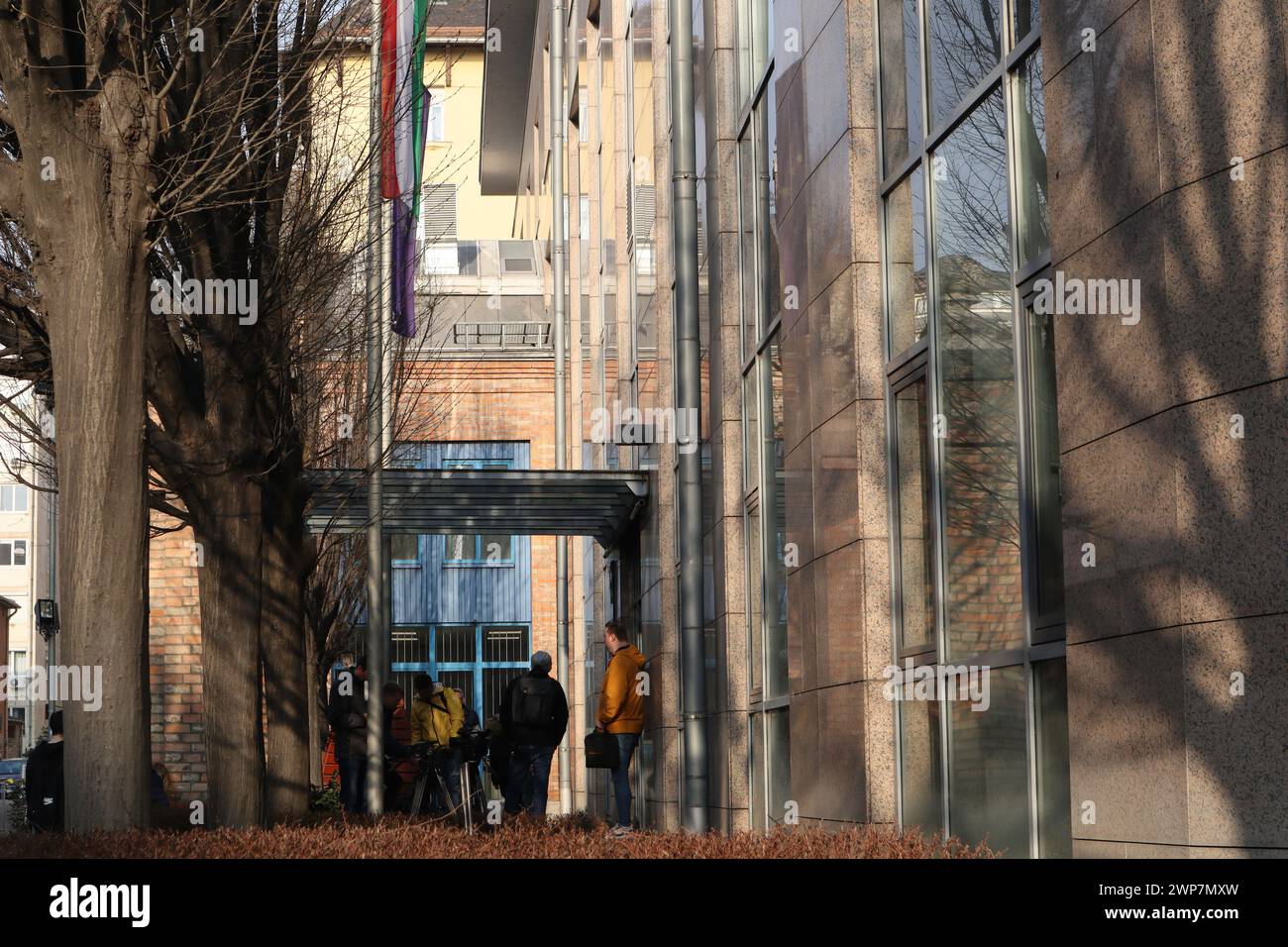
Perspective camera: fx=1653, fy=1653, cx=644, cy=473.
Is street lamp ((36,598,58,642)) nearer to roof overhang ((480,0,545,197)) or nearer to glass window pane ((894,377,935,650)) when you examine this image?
roof overhang ((480,0,545,197))

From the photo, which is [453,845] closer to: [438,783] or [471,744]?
[471,744]

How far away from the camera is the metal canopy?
61.1ft

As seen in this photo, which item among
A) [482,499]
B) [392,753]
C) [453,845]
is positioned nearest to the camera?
[453,845]

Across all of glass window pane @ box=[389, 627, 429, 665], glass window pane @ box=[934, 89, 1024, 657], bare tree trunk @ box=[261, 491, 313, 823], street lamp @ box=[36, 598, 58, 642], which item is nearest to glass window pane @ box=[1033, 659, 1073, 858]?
glass window pane @ box=[934, 89, 1024, 657]

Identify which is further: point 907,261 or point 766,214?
point 766,214

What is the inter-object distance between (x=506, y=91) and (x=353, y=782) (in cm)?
2652

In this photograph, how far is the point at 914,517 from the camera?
30.5ft

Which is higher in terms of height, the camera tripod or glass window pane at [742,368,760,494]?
glass window pane at [742,368,760,494]

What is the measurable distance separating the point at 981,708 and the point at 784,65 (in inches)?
248

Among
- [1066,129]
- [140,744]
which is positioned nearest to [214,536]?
[140,744]

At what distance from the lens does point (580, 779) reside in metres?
31.6

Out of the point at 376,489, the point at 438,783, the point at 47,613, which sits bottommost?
the point at 438,783

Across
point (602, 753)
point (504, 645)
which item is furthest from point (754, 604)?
point (504, 645)

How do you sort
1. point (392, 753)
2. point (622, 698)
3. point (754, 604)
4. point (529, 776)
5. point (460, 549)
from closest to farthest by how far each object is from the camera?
point (754, 604) < point (622, 698) < point (529, 776) < point (392, 753) < point (460, 549)
